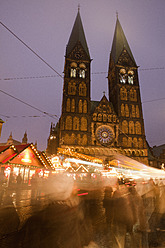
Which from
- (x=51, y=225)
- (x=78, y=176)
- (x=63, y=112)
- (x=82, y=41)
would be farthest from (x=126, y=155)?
(x=82, y=41)

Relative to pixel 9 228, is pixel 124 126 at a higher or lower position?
higher

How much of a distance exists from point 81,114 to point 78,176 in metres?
14.1

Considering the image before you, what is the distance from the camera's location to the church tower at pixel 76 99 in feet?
106

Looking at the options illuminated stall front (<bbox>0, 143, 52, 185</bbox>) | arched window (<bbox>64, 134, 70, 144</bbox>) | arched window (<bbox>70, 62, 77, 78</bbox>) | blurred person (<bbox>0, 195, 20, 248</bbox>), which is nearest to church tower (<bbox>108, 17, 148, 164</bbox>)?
arched window (<bbox>70, 62, 77, 78</bbox>)

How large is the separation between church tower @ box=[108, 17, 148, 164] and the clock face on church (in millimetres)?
2038

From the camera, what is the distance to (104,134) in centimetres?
3472

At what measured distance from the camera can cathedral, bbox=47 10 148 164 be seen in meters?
32.7

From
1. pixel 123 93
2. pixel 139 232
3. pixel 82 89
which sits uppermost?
pixel 123 93

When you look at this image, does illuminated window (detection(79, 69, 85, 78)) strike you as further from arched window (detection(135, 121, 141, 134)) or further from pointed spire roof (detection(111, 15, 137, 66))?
arched window (detection(135, 121, 141, 134))

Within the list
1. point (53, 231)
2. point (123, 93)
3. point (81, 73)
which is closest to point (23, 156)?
point (53, 231)

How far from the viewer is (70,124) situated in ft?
108

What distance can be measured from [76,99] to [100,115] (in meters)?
6.66

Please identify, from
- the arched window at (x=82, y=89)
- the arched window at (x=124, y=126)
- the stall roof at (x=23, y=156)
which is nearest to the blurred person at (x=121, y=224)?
the stall roof at (x=23, y=156)

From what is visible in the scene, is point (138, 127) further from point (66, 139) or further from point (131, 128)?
point (66, 139)
